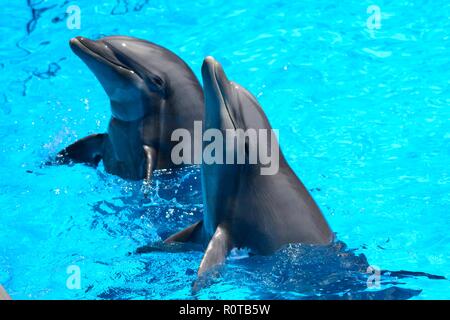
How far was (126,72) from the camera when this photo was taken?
6.54 meters

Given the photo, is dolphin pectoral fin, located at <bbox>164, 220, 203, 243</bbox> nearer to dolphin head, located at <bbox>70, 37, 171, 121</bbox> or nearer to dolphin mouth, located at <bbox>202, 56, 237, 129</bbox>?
dolphin mouth, located at <bbox>202, 56, 237, 129</bbox>

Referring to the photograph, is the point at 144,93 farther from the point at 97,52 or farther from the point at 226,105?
the point at 226,105

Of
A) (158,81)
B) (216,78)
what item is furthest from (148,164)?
(216,78)

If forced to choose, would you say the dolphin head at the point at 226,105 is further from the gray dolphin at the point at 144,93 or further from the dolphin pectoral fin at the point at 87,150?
the dolphin pectoral fin at the point at 87,150

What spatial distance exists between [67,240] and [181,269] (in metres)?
1.40

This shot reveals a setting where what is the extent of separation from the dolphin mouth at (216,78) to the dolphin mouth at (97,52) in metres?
1.41

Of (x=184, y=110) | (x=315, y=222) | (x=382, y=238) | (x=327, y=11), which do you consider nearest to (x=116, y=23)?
(x=327, y=11)

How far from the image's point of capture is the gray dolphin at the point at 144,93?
6559 millimetres

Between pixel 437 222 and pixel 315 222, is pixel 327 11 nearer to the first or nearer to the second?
pixel 437 222

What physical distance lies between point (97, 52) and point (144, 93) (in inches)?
20.2

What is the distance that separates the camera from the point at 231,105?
5.43m

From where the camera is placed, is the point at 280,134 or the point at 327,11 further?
the point at 327,11

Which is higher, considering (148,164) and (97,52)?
(97,52)

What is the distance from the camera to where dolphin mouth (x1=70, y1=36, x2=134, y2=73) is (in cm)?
651
